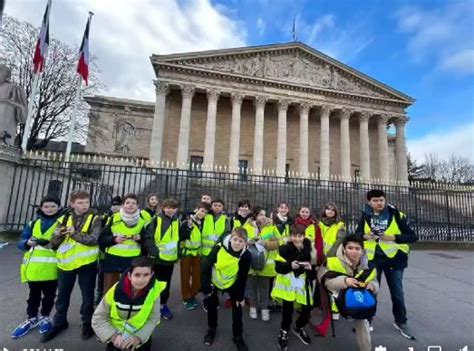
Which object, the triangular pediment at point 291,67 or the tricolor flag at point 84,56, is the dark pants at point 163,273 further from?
the triangular pediment at point 291,67

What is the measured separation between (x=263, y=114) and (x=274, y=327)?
2463cm

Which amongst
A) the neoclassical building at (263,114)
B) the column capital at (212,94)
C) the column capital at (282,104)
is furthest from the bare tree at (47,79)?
the column capital at (282,104)

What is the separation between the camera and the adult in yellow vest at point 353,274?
8.87ft

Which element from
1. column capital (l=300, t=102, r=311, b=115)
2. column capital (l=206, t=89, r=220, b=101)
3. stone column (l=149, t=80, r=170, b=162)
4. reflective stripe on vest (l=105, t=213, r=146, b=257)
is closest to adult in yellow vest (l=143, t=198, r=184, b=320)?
reflective stripe on vest (l=105, t=213, r=146, b=257)

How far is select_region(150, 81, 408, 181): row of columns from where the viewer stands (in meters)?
24.0

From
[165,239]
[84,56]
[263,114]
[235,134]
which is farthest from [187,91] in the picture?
[165,239]

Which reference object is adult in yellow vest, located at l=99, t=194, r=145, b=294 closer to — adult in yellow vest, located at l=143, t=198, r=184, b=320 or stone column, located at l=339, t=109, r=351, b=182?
adult in yellow vest, located at l=143, t=198, r=184, b=320

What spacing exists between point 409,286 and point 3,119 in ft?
38.3

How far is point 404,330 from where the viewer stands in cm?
344

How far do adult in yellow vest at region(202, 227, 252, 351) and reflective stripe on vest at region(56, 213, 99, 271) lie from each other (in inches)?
55.2

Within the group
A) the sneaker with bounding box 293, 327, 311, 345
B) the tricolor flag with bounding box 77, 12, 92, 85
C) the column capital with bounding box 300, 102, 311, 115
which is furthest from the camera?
the column capital with bounding box 300, 102, 311, 115

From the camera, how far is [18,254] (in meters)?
7.06

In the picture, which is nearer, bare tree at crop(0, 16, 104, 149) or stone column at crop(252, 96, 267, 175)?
bare tree at crop(0, 16, 104, 149)

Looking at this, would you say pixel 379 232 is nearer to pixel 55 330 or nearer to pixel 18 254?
pixel 55 330
